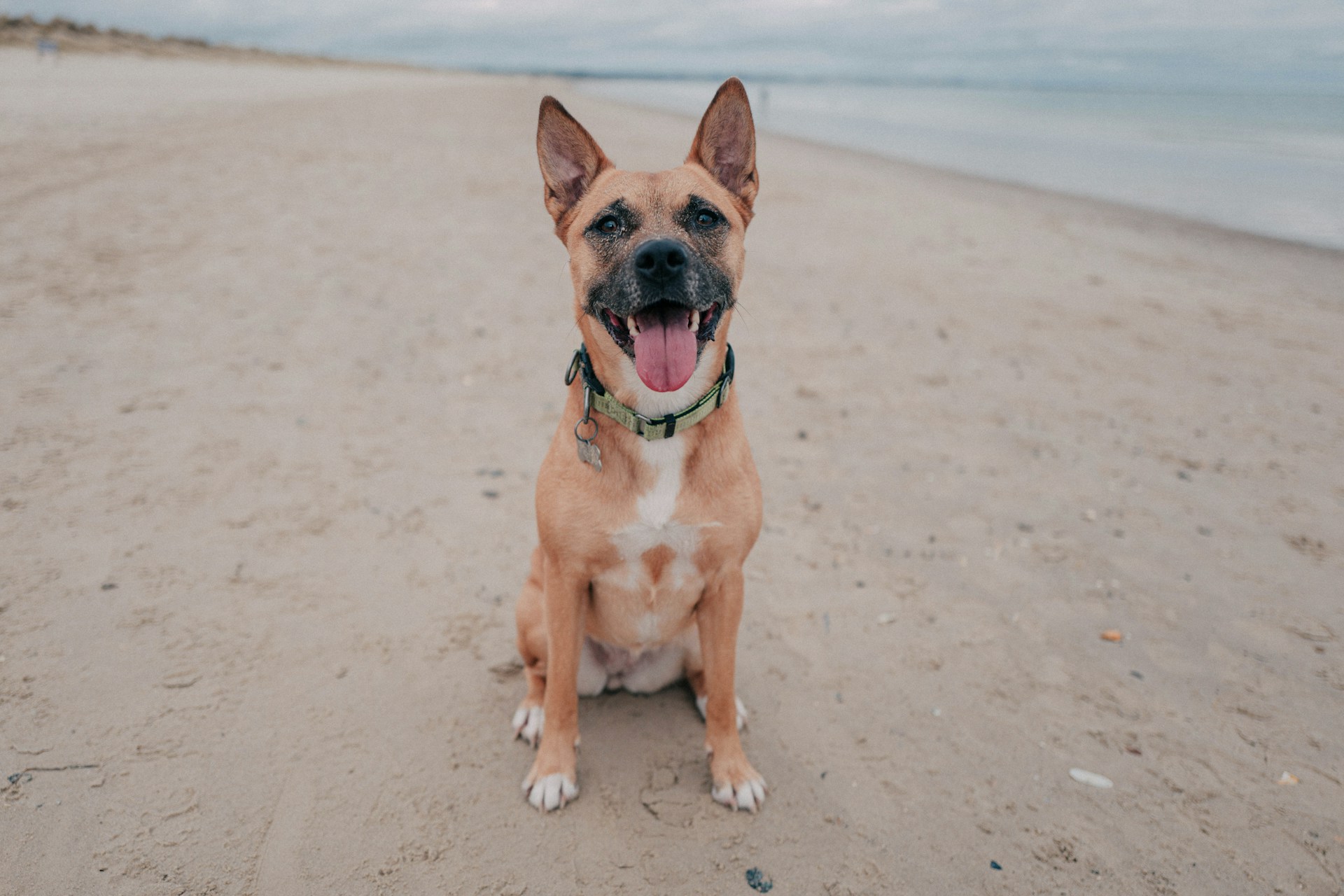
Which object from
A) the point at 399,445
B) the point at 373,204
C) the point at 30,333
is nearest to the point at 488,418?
the point at 399,445

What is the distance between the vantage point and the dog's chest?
2.36 meters

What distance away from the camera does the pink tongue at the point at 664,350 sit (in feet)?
7.66

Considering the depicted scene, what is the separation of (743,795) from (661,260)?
1.98m

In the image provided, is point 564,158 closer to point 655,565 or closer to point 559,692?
point 655,565

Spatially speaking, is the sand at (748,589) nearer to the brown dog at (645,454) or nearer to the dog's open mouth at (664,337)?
the brown dog at (645,454)

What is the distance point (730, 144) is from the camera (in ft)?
9.36

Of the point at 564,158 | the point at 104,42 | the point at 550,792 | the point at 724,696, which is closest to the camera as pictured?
the point at 550,792

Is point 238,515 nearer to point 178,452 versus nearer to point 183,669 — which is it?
point 178,452

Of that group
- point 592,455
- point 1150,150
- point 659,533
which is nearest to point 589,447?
point 592,455

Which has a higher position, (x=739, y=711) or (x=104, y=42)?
(x=104, y=42)

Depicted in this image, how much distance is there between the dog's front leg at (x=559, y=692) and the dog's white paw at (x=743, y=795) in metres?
0.55

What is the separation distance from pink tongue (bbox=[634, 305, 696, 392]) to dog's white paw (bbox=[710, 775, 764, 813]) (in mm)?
1526

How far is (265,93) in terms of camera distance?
95.0 ft

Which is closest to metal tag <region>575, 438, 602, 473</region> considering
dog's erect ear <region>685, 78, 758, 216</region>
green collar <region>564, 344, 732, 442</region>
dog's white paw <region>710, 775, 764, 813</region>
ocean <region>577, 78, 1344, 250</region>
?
green collar <region>564, 344, 732, 442</region>
